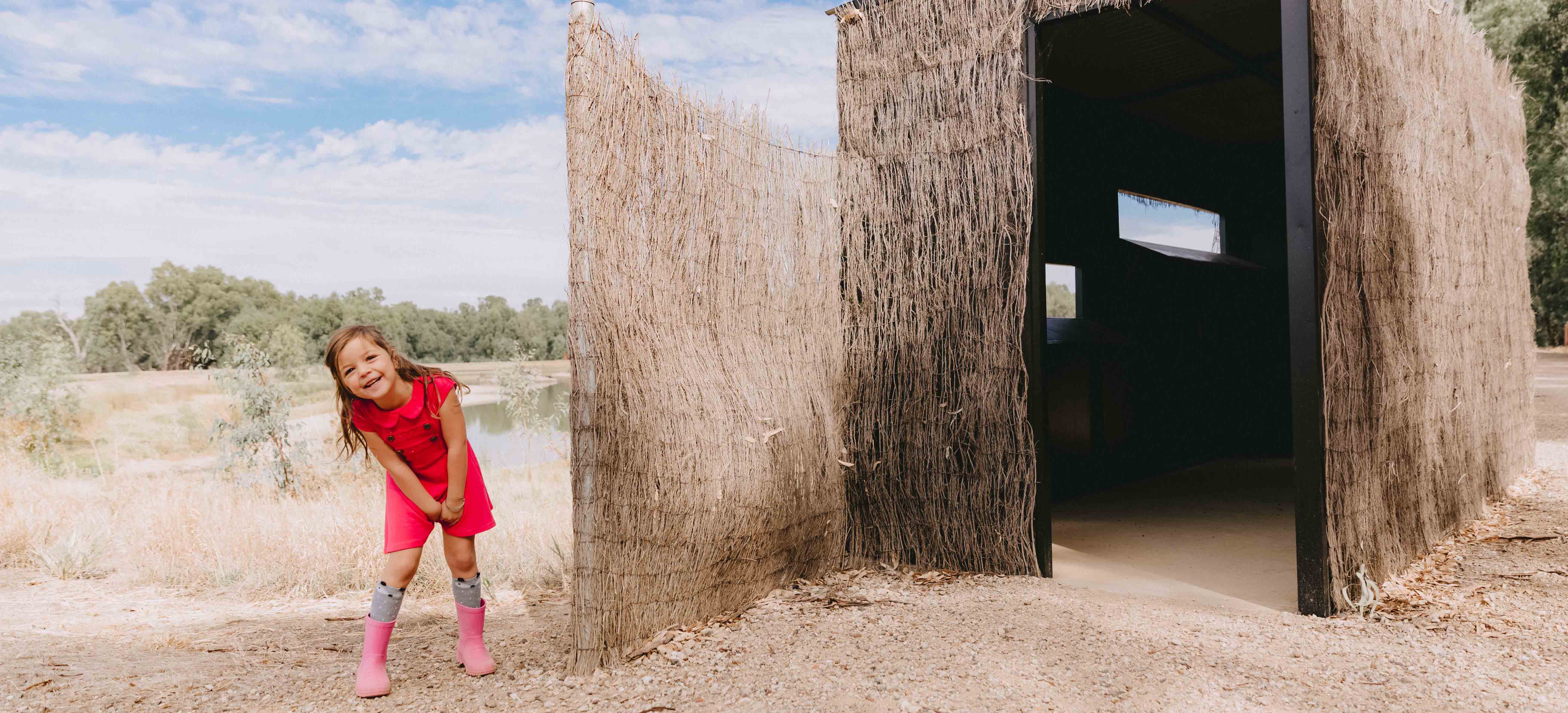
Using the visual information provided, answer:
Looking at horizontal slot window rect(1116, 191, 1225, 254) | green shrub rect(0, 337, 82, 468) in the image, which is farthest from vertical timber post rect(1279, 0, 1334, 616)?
green shrub rect(0, 337, 82, 468)

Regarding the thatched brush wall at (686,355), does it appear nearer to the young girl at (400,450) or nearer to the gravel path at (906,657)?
the gravel path at (906,657)

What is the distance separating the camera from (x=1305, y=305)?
3.21 m

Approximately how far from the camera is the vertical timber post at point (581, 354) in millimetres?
2789

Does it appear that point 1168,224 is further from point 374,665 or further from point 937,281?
point 374,665

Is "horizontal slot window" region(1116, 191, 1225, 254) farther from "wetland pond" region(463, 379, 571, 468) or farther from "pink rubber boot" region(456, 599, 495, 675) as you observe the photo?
"pink rubber boot" region(456, 599, 495, 675)

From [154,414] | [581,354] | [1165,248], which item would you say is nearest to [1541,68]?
[1165,248]

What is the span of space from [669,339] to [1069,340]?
11.8 feet

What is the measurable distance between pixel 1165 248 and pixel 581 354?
246 inches

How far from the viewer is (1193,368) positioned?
308 inches

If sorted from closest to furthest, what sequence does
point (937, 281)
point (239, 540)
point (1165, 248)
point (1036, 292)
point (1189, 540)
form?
point (1036, 292), point (937, 281), point (1189, 540), point (239, 540), point (1165, 248)

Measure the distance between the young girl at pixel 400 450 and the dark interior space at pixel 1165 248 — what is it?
3.30 meters

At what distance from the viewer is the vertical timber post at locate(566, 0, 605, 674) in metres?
2.79

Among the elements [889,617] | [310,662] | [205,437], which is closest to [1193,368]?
[889,617]

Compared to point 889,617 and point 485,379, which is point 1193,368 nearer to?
point 889,617
